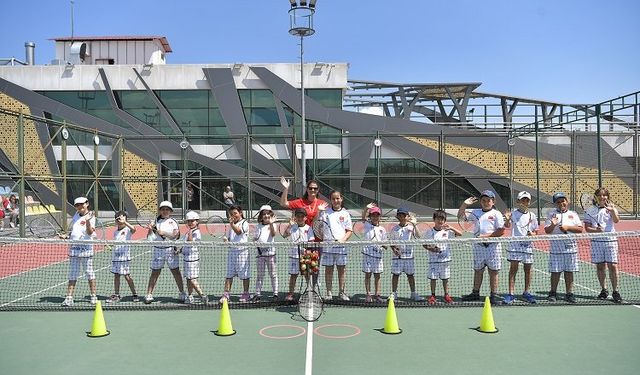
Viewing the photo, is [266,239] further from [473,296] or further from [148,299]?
[473,296]

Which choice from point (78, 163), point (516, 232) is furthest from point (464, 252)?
point (78, 163)

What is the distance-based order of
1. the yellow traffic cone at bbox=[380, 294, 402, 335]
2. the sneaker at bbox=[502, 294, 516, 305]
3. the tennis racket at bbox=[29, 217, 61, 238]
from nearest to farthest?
the yellow traffic cone at bbox=[380, 294, 402, 335]
the sneaker at bbox=[502, 294, 516, 305]
the tennis racket at bbox=[29, 217, 61, 238]

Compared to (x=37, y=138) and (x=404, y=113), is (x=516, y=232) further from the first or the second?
(x=37, y=138)

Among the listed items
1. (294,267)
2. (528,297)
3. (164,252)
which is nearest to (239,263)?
(294,267)

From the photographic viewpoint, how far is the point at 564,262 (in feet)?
29.0

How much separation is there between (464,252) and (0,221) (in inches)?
708

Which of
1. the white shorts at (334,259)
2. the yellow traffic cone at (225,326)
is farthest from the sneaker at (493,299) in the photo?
the yellow traffic cone at (225,326)

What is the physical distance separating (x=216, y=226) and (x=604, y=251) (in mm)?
17944

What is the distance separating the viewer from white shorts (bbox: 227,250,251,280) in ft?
29.0

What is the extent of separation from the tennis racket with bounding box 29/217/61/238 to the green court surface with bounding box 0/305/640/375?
12.7 metres

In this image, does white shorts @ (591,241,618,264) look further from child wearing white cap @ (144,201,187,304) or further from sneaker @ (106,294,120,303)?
sneaker @ (106,294,120,303)

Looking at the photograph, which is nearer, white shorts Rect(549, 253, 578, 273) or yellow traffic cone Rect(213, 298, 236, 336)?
yellow traffic cone Rect(213, 298, 236, 336)

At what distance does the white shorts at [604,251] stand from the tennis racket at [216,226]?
1425 cm

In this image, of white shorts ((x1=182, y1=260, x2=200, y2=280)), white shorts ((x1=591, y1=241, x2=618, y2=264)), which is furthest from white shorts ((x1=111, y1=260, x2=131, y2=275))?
white shorts ((x1=591, y1=241, x2=618, y2=264))
